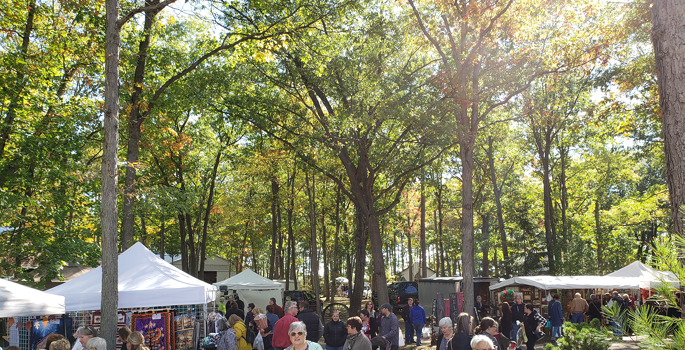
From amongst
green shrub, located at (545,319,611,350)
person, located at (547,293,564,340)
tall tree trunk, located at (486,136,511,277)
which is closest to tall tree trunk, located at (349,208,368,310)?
person, located at (547,293,564,340)

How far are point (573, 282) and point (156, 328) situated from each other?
14.4m

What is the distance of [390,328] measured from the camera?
10.4 m

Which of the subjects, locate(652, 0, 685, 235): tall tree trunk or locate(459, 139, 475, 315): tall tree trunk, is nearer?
locate(652, 0, 685, 235): tall tree trunk

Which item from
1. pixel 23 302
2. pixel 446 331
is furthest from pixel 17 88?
pixel 446 331

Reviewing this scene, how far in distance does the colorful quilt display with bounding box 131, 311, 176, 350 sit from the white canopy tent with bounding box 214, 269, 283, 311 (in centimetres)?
1116

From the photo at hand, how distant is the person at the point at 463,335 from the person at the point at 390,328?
3.24 m

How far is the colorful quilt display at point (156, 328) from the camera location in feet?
32.1

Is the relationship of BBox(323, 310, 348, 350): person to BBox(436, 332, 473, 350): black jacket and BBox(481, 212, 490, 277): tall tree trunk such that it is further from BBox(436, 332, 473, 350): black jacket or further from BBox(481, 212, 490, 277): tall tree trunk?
BBox(481, 212, 490, 277): tall tree trunk

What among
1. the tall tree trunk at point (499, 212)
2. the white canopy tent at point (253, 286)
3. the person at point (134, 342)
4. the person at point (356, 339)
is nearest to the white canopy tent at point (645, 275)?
the person at point (356, 339)

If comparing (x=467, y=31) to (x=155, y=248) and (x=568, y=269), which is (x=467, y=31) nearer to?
(x=568, y=269)

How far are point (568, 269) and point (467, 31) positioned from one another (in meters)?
18.3

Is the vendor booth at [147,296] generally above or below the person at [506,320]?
above

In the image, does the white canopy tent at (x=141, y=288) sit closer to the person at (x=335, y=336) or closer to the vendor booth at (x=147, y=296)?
the vendor booth at (x=147, y=296)

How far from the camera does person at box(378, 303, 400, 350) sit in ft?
32.9
